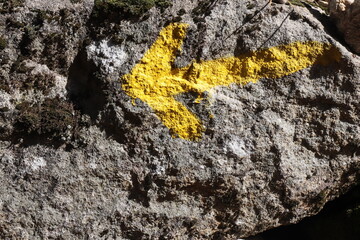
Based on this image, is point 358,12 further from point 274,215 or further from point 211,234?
point 211,234

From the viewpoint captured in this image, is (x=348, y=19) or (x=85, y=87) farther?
(x=348, y=19)

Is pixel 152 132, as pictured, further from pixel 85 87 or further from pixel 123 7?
pixel 123 7

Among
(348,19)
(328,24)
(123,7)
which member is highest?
(348,19)

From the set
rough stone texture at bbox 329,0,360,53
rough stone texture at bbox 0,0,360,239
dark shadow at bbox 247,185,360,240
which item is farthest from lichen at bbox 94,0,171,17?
dark shadow at bbox 247,185,360,240

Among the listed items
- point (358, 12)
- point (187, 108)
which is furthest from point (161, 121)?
point (358, 12)

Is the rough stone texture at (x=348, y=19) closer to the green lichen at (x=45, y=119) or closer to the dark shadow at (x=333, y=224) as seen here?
the dark shadow at (x=333, y=224)

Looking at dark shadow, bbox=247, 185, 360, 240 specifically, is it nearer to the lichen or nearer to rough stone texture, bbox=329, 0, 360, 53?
rough stone texture, bbox=329, 0, 360, 53

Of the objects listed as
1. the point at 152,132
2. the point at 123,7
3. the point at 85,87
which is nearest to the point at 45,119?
the point at 85,87
